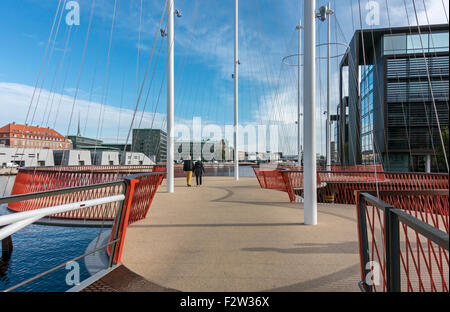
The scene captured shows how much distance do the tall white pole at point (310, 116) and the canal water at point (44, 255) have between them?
14.0 ft

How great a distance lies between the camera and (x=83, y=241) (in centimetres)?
548

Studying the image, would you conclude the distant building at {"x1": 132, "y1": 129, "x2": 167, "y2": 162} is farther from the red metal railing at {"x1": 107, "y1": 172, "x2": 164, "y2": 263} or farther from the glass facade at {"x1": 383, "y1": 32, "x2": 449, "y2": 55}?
the glass facade at {"x1": 383, "y1": 32, "x2": 449, "y2": 55}

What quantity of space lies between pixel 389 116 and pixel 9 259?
3287 cm

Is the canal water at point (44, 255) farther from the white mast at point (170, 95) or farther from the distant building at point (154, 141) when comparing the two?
the white mast at point (170, 95)

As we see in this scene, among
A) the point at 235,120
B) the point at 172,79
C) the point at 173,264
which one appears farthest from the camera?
the point at 235,120

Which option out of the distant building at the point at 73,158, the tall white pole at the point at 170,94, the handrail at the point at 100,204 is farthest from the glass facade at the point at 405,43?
the distant building at the point at 73,158

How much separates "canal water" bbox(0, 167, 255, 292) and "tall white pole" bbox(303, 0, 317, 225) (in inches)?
168

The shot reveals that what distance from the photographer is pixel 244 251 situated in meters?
3.97

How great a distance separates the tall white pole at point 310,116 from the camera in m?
5.68

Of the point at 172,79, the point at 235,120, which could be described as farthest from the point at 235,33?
the point at 172,79

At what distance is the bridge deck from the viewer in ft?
9.77

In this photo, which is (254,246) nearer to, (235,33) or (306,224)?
(306,224)

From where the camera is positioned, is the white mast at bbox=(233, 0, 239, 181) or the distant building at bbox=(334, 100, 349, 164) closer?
the white mast at bbox=(233, 0, 239, 181)

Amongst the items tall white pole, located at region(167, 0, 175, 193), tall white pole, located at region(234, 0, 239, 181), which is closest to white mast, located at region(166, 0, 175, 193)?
tall white pole, located at region(167, 0, 175, 193)
